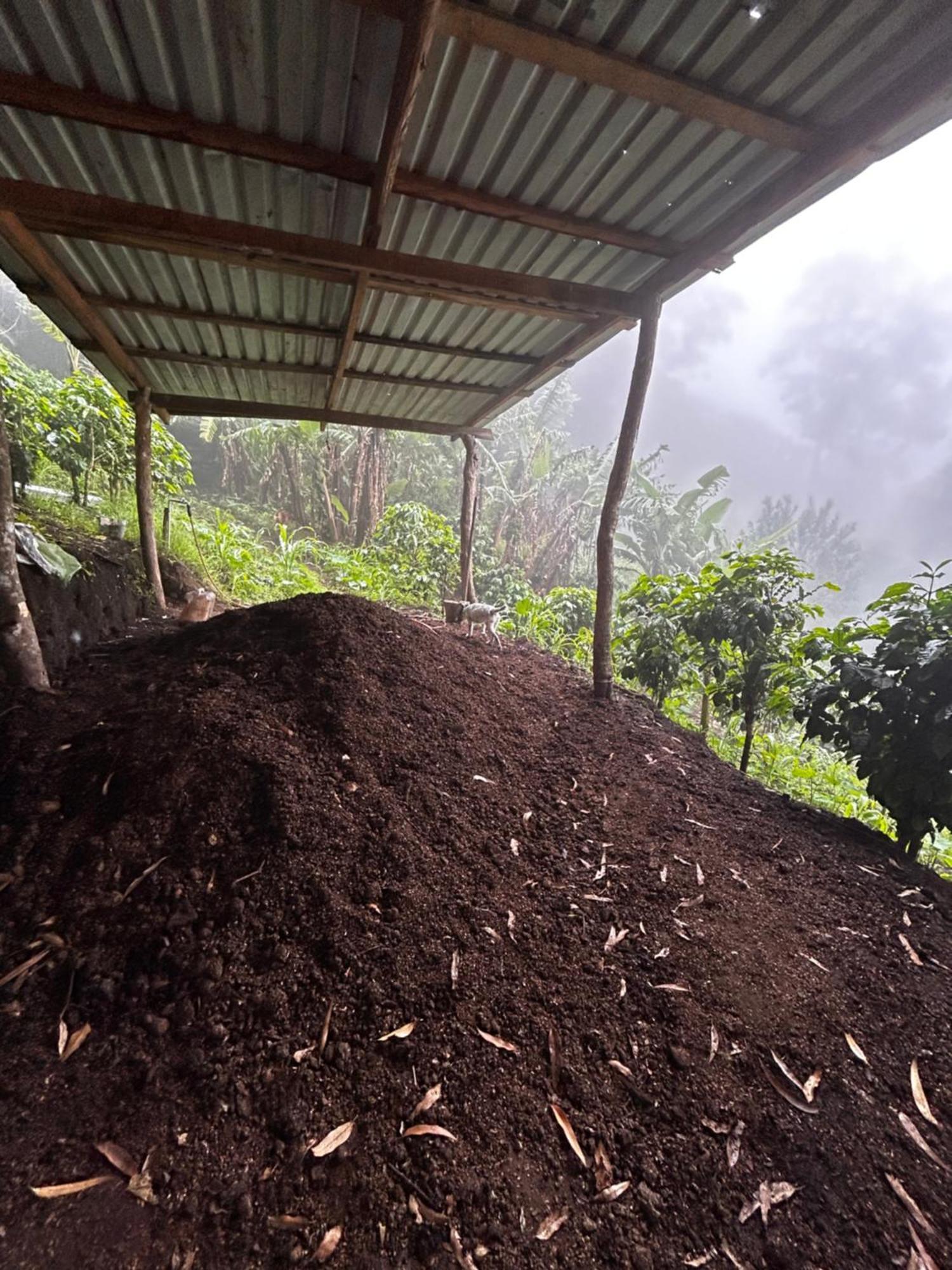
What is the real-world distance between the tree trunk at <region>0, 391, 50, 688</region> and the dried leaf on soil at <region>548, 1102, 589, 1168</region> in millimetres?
2547

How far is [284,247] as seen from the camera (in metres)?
2.35

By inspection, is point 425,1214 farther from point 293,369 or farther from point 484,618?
point 293,369

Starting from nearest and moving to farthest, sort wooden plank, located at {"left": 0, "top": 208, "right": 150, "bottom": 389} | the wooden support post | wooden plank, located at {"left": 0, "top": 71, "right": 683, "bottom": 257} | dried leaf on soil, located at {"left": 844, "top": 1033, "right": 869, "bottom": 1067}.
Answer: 1. dried leaf on soil, located at {"left": 844, "top": 1033, "right": 869, "bottom": 1067}
2. wooden plank, located at {"left": 0, "top": 71, "right": 683, "bottom": 257}
3. wooden plank, located at {"left": 0, "top": 208, "right": 150, "bottom": 389}
4. the wooden support post

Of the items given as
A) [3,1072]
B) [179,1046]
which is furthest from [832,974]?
[3,1072]

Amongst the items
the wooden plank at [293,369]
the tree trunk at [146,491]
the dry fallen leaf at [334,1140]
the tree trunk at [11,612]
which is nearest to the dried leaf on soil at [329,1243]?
the dry fallen leaf at [334,1140]

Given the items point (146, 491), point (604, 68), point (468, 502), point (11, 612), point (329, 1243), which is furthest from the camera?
point (468, 502)

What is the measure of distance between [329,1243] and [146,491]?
5156 millimetres

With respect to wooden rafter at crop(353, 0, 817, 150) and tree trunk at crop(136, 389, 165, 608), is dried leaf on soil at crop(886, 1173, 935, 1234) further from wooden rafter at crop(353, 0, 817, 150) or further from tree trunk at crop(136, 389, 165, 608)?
tree trunk at crop(136, 389, 165, 608)

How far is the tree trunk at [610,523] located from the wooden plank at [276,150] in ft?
2.66

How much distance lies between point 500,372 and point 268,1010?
4494 mm

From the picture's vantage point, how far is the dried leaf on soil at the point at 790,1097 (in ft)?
3.97

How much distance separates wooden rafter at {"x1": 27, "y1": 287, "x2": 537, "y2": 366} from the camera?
323cm

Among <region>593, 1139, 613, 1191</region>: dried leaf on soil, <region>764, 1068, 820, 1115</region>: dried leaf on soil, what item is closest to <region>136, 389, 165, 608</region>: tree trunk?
<region>593, 1139, 613, 1191</region>: dried leaf on soil

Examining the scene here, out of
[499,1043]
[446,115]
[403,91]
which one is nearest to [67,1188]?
[499,1043]
